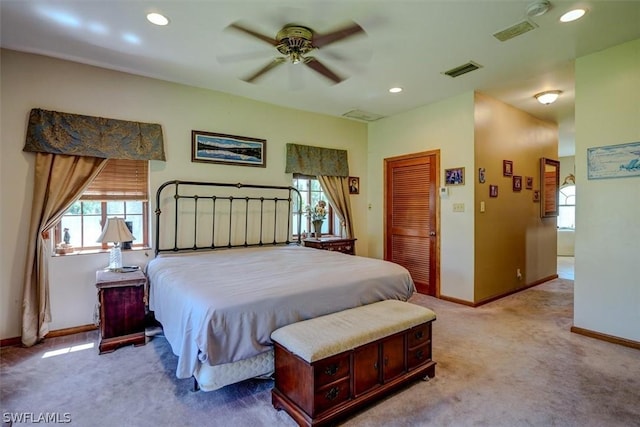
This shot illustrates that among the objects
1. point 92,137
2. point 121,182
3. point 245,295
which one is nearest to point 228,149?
point 121,182

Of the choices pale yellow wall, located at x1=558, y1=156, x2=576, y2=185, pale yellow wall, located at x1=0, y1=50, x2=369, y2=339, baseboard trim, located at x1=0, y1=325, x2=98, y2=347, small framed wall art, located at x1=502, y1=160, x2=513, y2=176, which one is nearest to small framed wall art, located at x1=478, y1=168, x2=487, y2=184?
small framed wall art, located at x1=502, y1=160, x2=513, y2=176

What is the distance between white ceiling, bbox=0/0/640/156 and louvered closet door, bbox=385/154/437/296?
1.25 m

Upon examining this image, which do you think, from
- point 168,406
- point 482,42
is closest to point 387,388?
point 168,406

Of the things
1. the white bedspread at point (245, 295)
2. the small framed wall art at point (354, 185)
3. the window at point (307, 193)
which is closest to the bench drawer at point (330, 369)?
the white bedspread at point (245, 295)

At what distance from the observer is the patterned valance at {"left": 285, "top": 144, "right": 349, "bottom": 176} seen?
475cm

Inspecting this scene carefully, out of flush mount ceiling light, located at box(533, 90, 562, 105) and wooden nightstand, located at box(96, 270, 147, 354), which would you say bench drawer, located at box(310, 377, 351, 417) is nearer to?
wooden nightstand, located at box(96, 270, 147, 354)

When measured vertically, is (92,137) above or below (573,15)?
below

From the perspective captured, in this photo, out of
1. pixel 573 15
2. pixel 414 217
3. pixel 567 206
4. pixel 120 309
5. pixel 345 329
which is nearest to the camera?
pixel 345 329

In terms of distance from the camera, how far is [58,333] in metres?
3.24

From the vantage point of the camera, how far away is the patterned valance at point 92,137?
3068 mm

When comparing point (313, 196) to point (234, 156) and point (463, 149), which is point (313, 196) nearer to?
point (234, 156)

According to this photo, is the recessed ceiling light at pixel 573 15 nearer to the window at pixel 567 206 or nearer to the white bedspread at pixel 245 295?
the white bedspread at pixel 245 295

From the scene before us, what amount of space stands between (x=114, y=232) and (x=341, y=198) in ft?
10.6

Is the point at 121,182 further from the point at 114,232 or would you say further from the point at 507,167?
the point at 507,167
